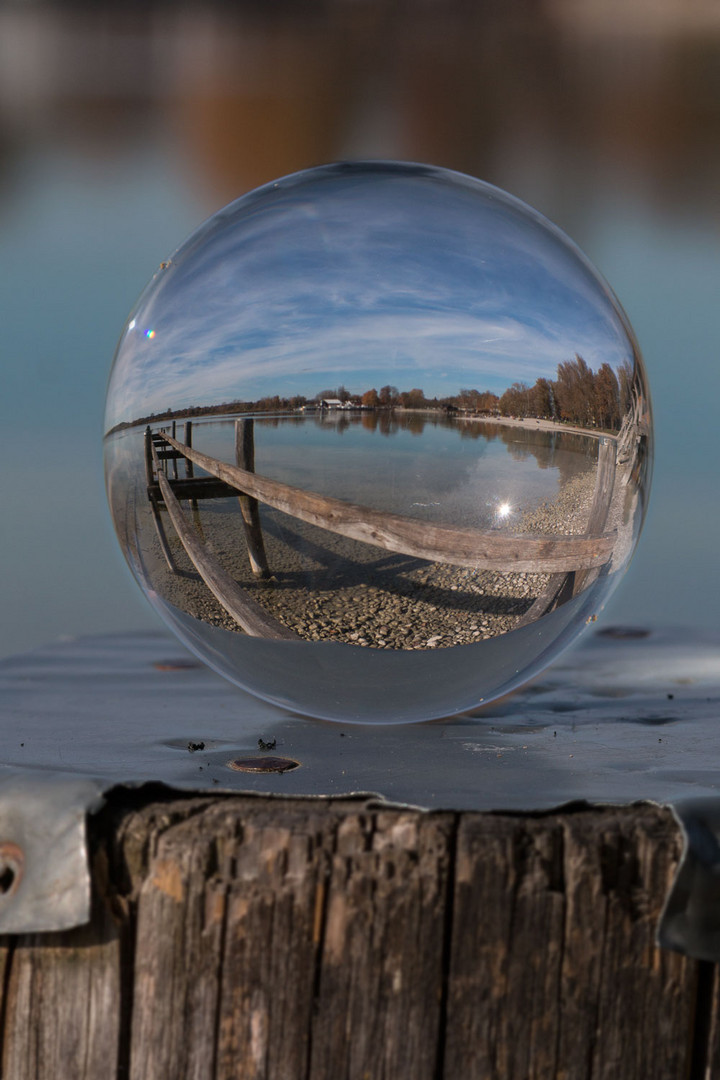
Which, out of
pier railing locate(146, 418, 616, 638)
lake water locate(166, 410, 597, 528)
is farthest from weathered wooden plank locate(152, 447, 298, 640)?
lake water locate(166, 410, 597, 528)

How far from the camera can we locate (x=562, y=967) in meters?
0.76

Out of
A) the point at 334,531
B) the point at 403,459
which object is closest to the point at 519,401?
the point at 403,459

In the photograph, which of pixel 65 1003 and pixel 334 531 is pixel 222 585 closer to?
pixel 334 531

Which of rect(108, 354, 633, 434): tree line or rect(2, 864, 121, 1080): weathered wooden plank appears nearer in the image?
rect(2, 864, 121, 1080): weathered wooden plank

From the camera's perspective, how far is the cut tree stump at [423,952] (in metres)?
0.76

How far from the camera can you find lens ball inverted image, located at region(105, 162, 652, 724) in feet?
3.54

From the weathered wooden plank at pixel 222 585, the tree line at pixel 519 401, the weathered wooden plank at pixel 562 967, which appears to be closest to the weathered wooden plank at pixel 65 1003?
the weathered wooden plank at pixel 562 967

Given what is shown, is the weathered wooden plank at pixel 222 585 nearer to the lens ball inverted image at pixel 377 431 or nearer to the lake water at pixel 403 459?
the lens ball inverted image at pixel 377 431

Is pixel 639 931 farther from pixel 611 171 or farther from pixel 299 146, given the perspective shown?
pixel 299 146

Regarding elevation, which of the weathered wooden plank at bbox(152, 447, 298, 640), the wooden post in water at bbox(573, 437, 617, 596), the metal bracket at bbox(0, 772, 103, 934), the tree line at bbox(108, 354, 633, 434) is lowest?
the metal bracket at bbox(0, 772, 103, 934)

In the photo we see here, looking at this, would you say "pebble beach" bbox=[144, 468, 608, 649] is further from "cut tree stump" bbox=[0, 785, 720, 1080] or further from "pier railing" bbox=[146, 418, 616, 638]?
"cut tree stump" bbox=[0, 785, 720, 1080]

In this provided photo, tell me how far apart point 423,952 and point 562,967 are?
11 cm

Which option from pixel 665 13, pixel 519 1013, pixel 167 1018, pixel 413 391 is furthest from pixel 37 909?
pixel 665 13

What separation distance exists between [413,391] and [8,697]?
883mm
